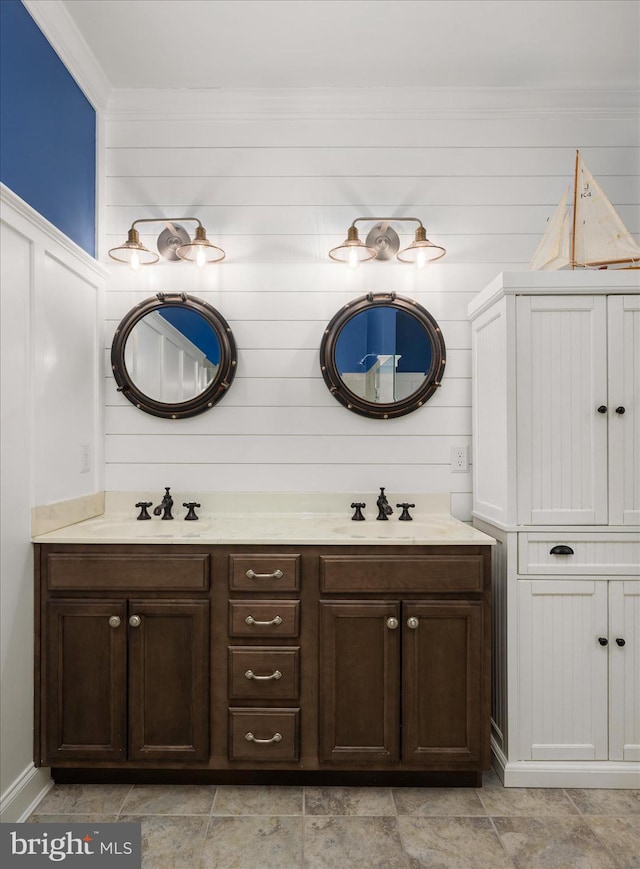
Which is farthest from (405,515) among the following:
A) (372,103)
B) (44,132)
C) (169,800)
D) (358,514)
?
(44,132)

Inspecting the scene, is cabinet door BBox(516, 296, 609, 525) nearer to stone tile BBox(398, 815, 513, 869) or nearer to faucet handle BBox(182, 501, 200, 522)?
stone tile BBox(398, 815, 513, 869)

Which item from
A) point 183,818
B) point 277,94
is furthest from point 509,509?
point 277,94

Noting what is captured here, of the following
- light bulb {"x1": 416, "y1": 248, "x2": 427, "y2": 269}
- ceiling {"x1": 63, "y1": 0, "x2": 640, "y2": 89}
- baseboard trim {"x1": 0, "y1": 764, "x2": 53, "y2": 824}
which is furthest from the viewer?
light bulb {"x1": 416, "y1": 248, "x2": 427, "y2": 269}

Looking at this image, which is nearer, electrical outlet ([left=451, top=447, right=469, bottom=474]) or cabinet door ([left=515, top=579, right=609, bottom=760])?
cabinet door ([left=515, top=579, right=609, bottom=760])

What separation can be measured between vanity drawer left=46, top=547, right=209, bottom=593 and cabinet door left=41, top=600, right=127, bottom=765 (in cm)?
8

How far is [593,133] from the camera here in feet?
8.95

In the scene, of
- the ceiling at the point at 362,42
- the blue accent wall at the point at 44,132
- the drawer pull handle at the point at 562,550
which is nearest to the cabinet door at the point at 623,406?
the drawer pull handle at the point at 562,550

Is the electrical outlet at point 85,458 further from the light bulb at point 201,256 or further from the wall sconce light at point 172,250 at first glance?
the light bulb at point 201,256

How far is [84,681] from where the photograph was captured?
2109mm

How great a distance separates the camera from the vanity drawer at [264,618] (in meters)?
2.11

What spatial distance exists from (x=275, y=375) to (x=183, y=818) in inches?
70.0

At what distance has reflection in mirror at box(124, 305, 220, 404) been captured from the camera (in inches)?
106

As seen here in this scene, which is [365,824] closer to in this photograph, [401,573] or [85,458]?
[401,573]

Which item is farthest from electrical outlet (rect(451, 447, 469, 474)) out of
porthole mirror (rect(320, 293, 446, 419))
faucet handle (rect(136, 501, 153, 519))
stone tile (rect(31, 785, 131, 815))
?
stone tile (rect(31, 785, 131, 815))
